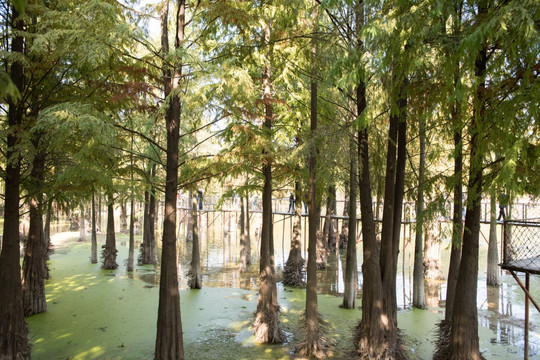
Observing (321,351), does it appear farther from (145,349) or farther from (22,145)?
(22,145)

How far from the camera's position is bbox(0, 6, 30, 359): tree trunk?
6570 millimetres

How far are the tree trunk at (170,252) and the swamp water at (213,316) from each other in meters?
1.25

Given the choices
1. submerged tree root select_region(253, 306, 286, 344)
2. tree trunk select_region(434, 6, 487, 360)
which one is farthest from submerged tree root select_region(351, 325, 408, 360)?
submerged tree root select_region(253, 306, 286, 344)

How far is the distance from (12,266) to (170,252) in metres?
2.71

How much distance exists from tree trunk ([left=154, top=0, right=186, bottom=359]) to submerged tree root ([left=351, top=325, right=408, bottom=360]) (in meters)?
3.03

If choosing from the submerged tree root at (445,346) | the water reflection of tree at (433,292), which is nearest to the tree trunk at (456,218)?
the submerged tree root at (445,346)

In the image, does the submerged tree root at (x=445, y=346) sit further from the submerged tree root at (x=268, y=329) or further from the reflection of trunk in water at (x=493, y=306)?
the submerged tree root at (x=268, y=329)

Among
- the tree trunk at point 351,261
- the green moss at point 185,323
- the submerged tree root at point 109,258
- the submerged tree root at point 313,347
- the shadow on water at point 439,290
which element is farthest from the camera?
the submerged tree root at point 109,258

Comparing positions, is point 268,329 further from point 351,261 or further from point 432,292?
point 432,292

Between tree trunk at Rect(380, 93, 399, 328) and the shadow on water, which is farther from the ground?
tree trunk at Rect(380, 93, 399, 328)

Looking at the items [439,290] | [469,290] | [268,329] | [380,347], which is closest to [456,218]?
[469,290]

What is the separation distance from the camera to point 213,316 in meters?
10.0

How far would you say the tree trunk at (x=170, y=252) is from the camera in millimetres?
6395

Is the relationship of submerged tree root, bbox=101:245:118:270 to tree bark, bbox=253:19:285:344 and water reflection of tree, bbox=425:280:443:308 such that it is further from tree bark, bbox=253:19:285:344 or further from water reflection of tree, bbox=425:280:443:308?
water reflection of tree, bbox=425:280:443:308
